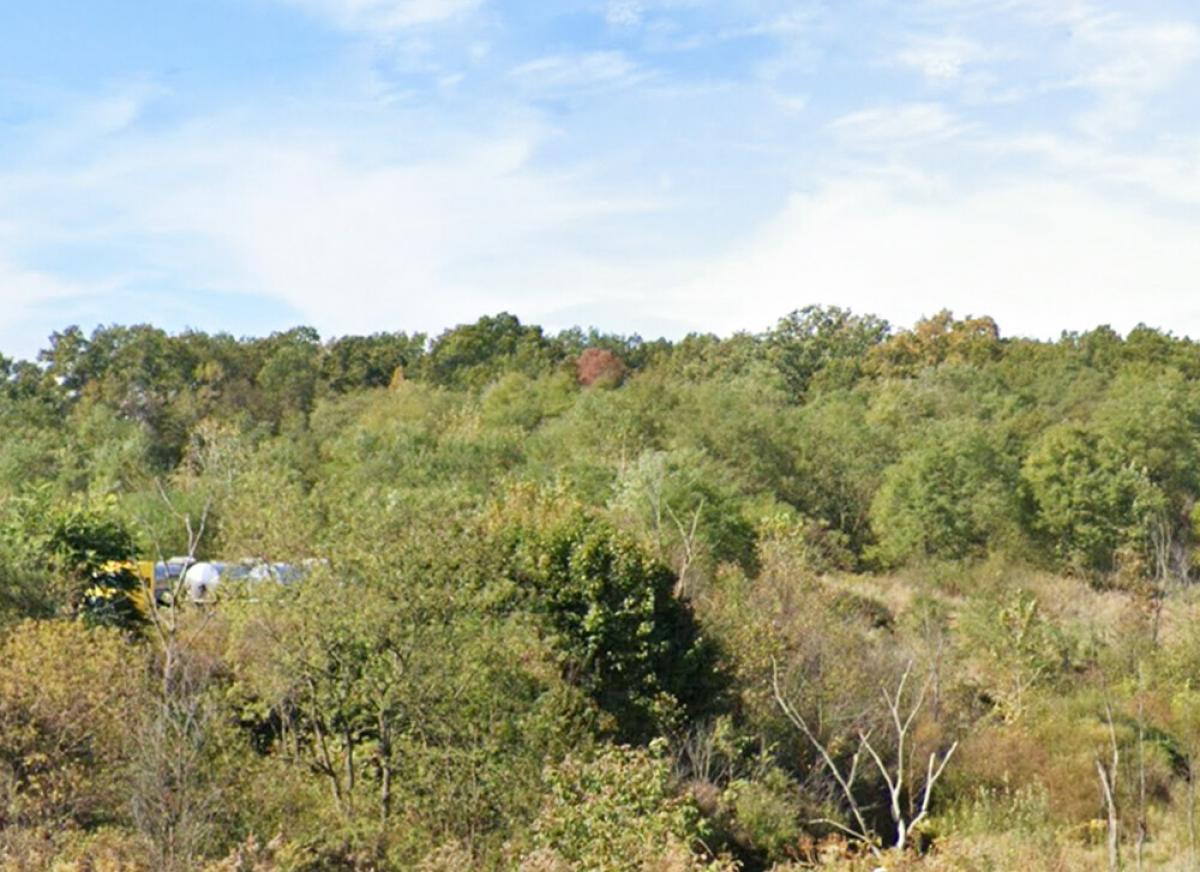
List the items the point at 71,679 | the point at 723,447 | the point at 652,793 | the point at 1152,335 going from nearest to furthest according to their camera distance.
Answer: the point at 652,793 < the point at 71,679 < the point at 723,447 < the point at 1152,335

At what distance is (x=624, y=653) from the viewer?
19469 millimetres

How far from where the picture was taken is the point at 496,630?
17453mm

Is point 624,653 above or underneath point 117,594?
underneath

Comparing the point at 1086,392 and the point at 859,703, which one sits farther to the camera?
the point at 1086,392

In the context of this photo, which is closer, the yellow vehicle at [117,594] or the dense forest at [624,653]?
the dense forest at [624,653]

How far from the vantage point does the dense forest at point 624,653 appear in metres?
14.6

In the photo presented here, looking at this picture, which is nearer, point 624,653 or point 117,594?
point 624,653

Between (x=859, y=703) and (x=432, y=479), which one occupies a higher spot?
(x=432, y=479)

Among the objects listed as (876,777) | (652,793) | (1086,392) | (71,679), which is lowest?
(876,777)

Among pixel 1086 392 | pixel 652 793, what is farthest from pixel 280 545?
pixel 1086 392

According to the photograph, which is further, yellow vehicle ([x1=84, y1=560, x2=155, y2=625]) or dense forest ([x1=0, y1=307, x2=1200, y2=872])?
yellow vehicle ([x1=84, y1=560, x2=155, y2=625])

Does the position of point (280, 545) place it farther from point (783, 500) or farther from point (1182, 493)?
point (1182, 493)

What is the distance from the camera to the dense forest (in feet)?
47.8

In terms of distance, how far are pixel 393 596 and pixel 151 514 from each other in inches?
721
